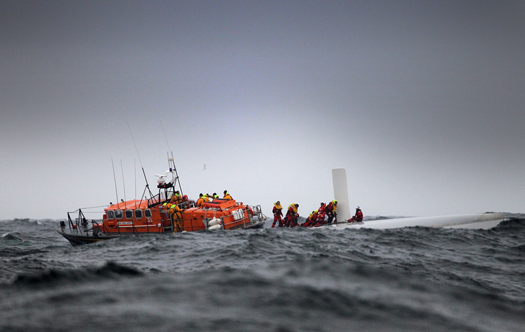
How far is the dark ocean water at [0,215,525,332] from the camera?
5504 millimetres

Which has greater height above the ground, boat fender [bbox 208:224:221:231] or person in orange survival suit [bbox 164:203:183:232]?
person in orange survival suit [bbox 164:203:183:232]

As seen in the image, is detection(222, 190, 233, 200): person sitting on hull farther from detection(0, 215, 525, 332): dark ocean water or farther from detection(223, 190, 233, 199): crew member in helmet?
detection(0, 215, 525, 332): dark ocean water

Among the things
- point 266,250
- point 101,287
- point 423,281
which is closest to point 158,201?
point 266,250

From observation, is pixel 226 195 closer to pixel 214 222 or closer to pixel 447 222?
pixel 214 222

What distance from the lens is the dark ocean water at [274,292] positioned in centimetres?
550

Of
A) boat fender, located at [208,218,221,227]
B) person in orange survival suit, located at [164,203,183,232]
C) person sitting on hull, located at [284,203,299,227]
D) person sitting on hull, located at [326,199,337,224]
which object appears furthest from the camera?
person sitting on hull, located at [284,203,299,227]

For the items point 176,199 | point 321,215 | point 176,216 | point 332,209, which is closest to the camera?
point 176,216

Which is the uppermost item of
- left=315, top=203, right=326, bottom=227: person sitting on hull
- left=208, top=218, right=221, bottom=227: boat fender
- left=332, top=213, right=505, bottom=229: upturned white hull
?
left=208, top=218, right=221, bottom=227: boat fender

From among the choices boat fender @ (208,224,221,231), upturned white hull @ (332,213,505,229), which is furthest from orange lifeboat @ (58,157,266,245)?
upturned white hull @ (332,213,505,229)

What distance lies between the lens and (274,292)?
6.70 m

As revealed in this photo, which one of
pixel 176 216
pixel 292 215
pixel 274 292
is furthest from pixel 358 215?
pixel 274 292

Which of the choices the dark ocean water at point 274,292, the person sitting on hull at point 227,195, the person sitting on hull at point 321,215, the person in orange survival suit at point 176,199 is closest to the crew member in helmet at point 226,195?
the person sitting on hull at point 227,195

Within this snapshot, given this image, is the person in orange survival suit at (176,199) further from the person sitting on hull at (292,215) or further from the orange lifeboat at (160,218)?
the person sitting on hull at (292,215)

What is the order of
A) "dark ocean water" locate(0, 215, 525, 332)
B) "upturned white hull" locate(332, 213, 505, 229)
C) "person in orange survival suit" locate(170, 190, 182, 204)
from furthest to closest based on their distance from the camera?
"person in orange survival suit" locate(170, 190, 182, 204)
"upturned white hull" locate(332, 213, 505, 229)
"dark ocean water" locate(0, 215, 525, 332)
